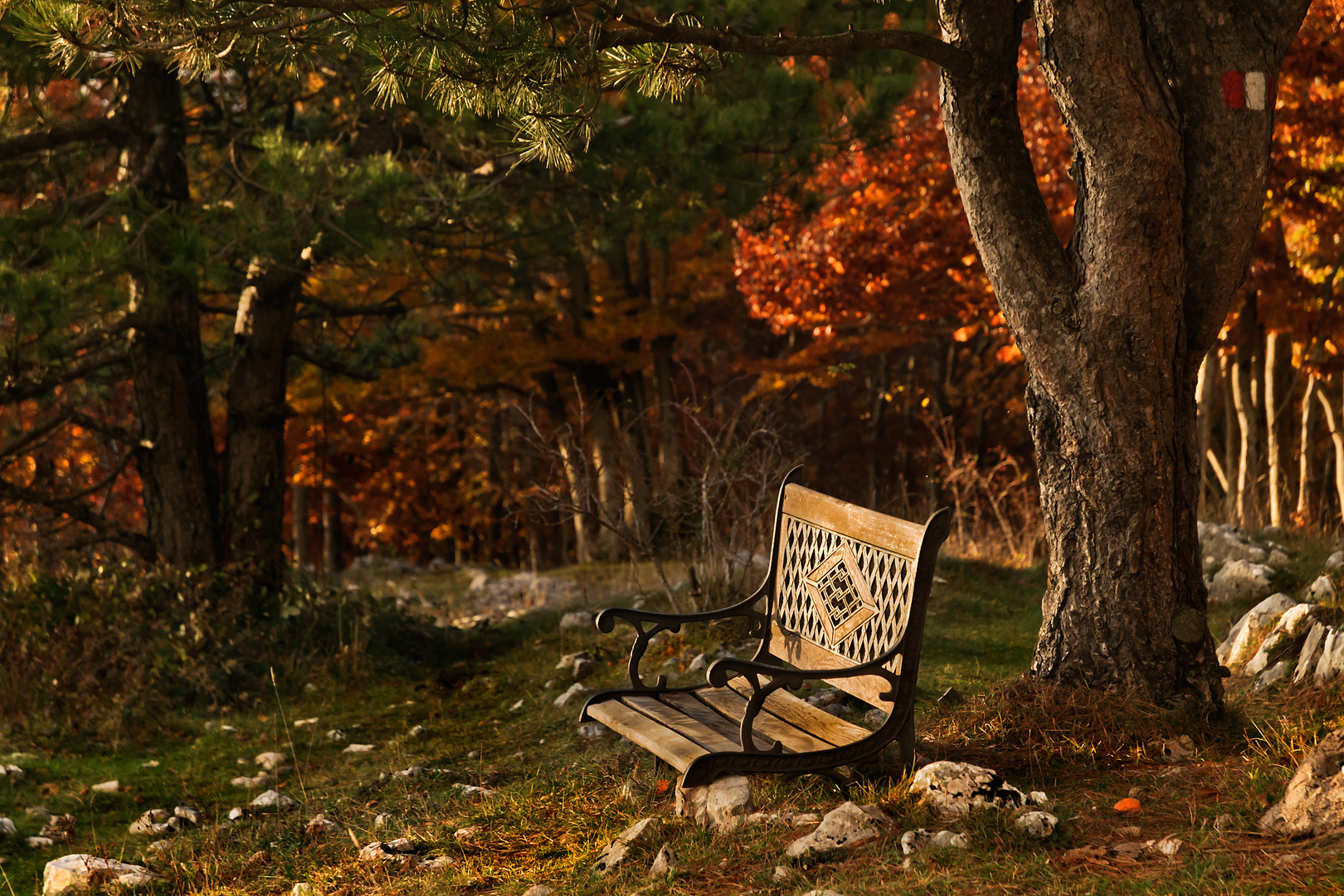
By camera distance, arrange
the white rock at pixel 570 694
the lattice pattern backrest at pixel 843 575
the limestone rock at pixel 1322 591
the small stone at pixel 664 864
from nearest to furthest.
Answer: the small stone at pixel 664 864 → the lattice pattern backrest at pixel 843 575 → the limestone rock at pixel 1322 591 → the white rock at pixel 570 694

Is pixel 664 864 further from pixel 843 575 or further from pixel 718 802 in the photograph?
pixel 843 575

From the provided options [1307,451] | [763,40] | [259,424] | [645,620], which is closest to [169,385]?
[259,424]

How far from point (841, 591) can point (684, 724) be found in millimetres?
795

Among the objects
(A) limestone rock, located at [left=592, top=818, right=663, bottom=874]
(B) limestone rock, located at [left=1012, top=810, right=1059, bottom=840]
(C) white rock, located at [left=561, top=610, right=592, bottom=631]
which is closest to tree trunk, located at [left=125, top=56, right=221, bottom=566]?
(C) white rock, located at [left=561, top=610, right=592, bottom=631]

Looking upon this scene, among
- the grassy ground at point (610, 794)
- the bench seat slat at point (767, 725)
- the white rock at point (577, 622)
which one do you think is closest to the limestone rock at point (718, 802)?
the grassy ground at point (610, 794)

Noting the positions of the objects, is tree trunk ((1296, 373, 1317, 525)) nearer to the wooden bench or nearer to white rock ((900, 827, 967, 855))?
the wooden bench

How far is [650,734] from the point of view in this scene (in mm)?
3941

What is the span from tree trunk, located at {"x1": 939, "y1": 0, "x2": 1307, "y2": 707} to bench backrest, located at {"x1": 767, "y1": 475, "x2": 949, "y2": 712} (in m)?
0.89

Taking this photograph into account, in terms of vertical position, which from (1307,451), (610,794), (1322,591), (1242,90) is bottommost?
(610,794)

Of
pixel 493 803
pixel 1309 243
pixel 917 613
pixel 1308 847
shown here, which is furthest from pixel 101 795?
pixel 1309 243

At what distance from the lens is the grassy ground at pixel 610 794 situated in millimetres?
3270

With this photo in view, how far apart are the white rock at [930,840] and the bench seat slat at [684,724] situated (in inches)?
23.8

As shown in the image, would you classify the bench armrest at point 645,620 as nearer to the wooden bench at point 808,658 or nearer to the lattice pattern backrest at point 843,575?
the wooden bench at point 808,658

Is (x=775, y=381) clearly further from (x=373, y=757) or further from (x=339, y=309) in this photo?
(x=373, y=757)
